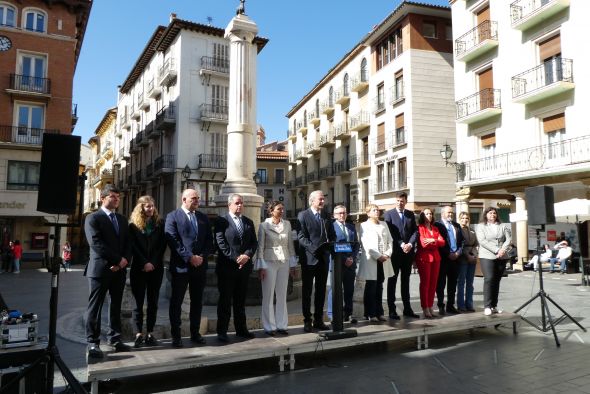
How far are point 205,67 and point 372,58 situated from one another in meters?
11.1

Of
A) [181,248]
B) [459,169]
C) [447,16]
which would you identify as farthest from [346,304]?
[447,16]

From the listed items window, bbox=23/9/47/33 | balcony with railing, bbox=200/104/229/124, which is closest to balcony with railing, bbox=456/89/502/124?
balcony with railing, bbox=200/104/229/124

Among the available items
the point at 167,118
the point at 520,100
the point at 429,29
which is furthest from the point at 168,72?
the point at 520,100

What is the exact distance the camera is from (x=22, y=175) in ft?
78.1

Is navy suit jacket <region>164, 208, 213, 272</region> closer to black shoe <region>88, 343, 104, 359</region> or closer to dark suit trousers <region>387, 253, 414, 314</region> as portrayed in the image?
black shoe <region>88, 343, 104, 359</region>

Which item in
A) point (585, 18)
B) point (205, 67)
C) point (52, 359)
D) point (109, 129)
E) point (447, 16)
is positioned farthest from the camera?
point (109, 129)

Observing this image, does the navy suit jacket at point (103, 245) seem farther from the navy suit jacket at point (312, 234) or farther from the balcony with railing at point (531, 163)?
the balcony with railing at point (531, 163)

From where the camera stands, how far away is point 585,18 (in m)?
16.6

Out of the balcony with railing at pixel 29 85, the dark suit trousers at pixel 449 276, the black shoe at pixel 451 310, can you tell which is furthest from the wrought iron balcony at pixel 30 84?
the black shoe at pixel 451 310

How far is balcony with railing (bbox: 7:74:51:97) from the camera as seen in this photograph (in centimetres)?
2392

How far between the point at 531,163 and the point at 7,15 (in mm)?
26900

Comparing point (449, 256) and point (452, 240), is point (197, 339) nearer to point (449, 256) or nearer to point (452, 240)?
point (449, 256)

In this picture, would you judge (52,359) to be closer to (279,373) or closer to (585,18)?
(279,373)

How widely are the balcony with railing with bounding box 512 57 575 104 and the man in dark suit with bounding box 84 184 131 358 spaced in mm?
17306
